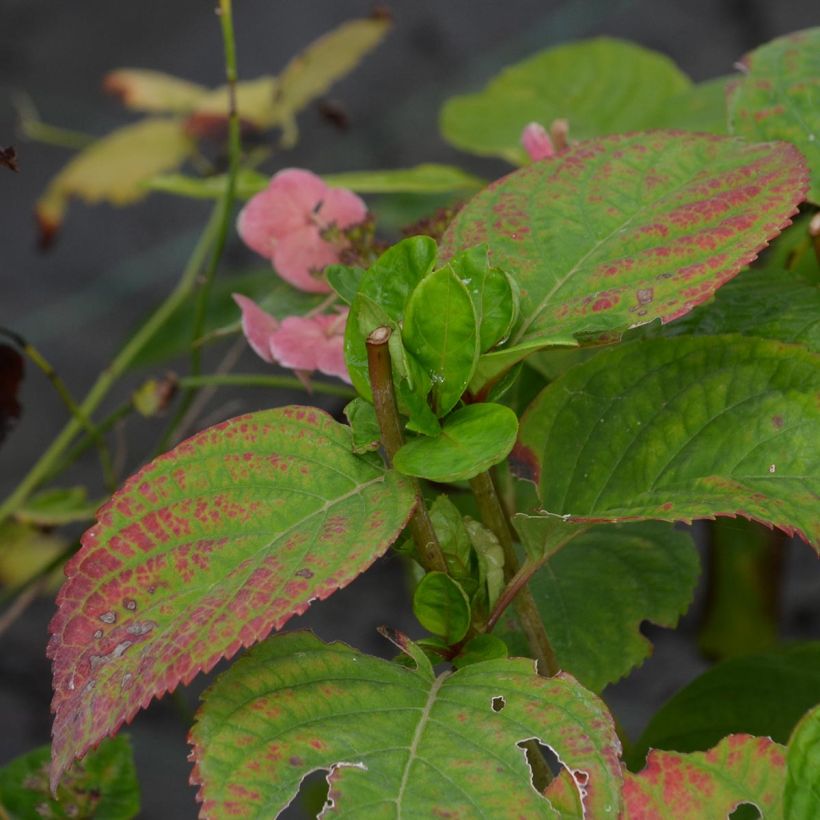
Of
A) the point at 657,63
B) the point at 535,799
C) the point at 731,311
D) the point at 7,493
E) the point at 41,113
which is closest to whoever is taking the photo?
the point at 535,799

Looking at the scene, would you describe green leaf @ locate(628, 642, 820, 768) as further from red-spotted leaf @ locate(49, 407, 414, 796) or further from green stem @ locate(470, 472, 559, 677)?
red-spotted leaf @ locate(49, 407, 414, 796)

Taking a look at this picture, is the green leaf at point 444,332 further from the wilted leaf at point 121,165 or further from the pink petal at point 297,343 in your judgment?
the wilted leaf at point 121,165

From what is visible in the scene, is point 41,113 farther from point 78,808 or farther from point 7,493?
point 78,808

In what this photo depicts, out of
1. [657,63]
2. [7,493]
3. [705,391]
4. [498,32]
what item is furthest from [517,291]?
[498,32]

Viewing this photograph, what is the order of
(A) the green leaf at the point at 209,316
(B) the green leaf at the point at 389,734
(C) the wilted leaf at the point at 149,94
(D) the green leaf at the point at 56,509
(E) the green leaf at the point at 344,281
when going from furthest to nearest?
(A) the green leaf at the point at 209,316 → (C) the wilted leaf at the point at 149,94 → (D) the green leaf at the point at 56,509 → (E) the green leaf at the point at 344,281 → (B) the green leaf at the point at 389,734

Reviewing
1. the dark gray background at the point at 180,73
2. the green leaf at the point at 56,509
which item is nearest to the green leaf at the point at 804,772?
the green leaf at the point at 56,509

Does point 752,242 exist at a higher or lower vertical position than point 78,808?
higher
